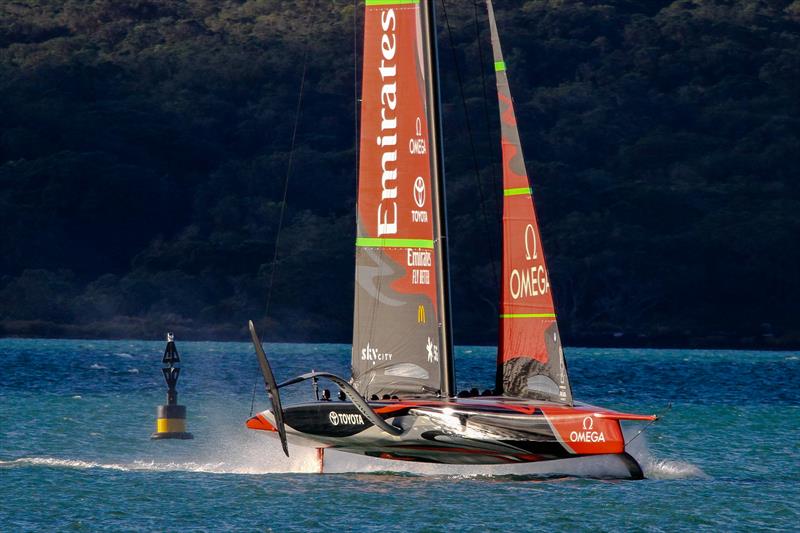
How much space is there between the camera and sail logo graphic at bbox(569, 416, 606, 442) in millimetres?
28719

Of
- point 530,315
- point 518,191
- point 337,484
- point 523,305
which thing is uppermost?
point 518,191

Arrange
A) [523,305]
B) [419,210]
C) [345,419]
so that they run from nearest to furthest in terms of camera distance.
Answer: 1. [345,419]
2. [523,305]
3. [419,210]

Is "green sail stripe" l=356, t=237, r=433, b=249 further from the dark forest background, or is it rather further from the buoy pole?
the dark forest background

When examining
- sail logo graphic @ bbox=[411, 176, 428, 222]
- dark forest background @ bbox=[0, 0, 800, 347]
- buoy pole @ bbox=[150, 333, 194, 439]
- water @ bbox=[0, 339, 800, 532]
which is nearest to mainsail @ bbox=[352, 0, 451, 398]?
sail logo graphic @ bbox=[411, 176, 428, 222]

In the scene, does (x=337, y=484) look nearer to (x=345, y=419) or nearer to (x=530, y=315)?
(x=345, y=419)

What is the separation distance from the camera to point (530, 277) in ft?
100

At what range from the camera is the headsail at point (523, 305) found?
30.2 meters

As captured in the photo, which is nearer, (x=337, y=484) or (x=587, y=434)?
(x=587, y=434)

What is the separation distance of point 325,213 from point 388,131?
500ft

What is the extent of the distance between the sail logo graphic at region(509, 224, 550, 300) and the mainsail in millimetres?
1396

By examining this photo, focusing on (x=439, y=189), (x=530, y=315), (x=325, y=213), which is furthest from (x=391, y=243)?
(x=325, y=213)

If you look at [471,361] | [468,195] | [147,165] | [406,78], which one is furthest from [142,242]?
[406,78]

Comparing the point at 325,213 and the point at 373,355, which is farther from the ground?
the point at 325,213

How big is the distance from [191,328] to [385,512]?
479 feet
